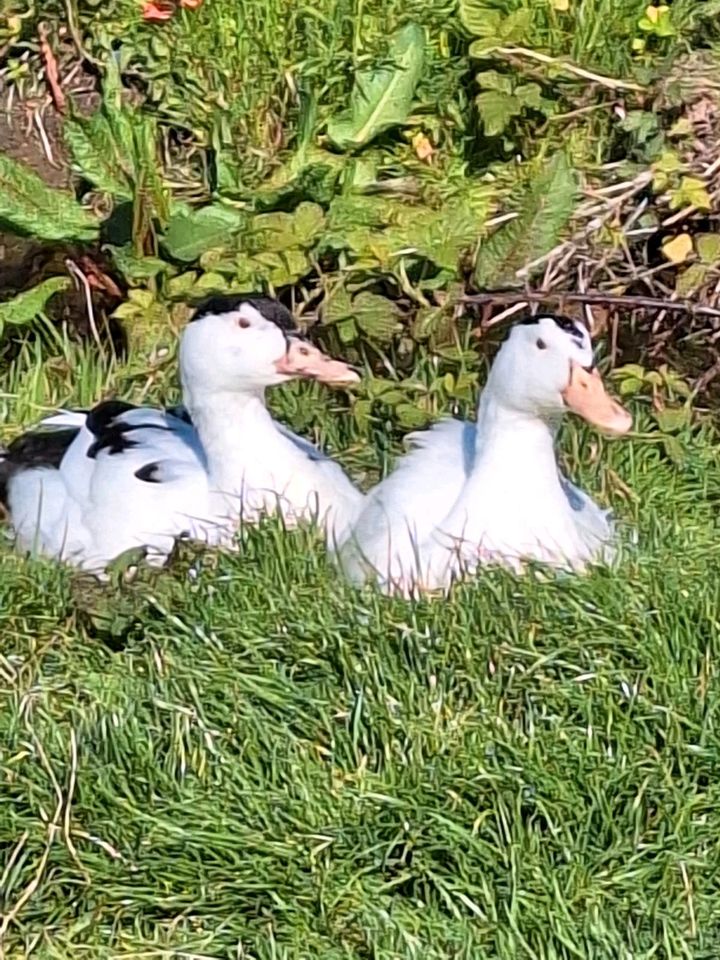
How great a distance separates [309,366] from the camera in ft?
13.5

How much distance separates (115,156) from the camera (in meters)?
5.05

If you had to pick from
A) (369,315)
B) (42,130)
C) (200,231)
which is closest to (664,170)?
(369,315)

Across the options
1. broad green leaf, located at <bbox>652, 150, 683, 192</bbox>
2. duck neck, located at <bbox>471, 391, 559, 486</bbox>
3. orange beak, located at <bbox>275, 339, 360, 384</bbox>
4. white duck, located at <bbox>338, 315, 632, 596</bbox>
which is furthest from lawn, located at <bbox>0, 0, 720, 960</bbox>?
orange beak, located at <bbox>275, 339, 360, 384</bbox>

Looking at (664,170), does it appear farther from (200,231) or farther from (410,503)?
(410,503)

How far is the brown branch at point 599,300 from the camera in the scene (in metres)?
4.54

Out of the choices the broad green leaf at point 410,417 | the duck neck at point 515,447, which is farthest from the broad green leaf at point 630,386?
the duck neck at point 515,447

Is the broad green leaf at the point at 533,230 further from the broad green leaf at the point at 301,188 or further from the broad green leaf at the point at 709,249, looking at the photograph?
the broad green leaf at the point at 301,188

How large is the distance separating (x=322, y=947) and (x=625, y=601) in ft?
2.84

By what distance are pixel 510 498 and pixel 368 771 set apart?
74 centimetres

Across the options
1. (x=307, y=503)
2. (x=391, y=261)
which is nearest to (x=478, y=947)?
(x=307, y=503)

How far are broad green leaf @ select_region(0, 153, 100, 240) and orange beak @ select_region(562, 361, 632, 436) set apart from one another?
1.65 meters

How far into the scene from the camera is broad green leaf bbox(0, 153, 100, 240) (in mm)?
4941

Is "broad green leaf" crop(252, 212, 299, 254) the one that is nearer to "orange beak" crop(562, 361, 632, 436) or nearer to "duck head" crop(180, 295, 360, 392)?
"duck head" crop(180, 295, 360, 392)

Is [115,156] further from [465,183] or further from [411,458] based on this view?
[411,458]
